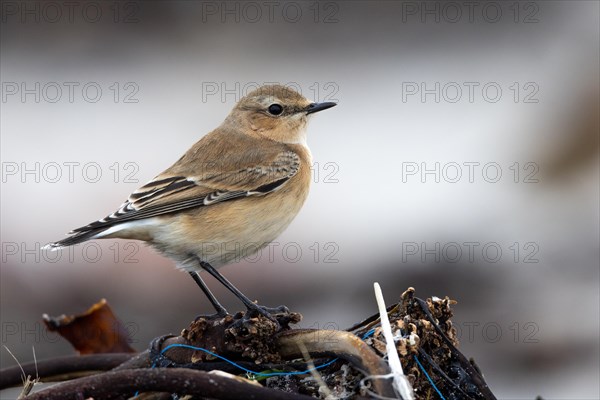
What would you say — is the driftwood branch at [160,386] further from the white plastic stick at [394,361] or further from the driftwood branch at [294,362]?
the white plastic stick at [394,361]

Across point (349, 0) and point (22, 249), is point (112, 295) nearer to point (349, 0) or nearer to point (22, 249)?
point (22, 249)

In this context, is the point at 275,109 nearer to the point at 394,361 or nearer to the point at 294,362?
the point at 294,362

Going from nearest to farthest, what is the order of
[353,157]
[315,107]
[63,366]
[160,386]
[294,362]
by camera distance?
[160,386]
[294,362]
[63,366]
[315,107]
[353,157]

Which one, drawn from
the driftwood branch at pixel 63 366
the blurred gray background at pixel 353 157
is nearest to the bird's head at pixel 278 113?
the blurred gray background at pixel 353 157

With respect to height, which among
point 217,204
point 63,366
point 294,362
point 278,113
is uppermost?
point 278,113

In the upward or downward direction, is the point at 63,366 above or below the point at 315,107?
below

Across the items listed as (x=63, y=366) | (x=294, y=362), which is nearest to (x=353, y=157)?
(x=63, y=366)

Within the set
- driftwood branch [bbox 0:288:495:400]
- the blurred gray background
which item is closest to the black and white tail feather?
the blurred gray background
